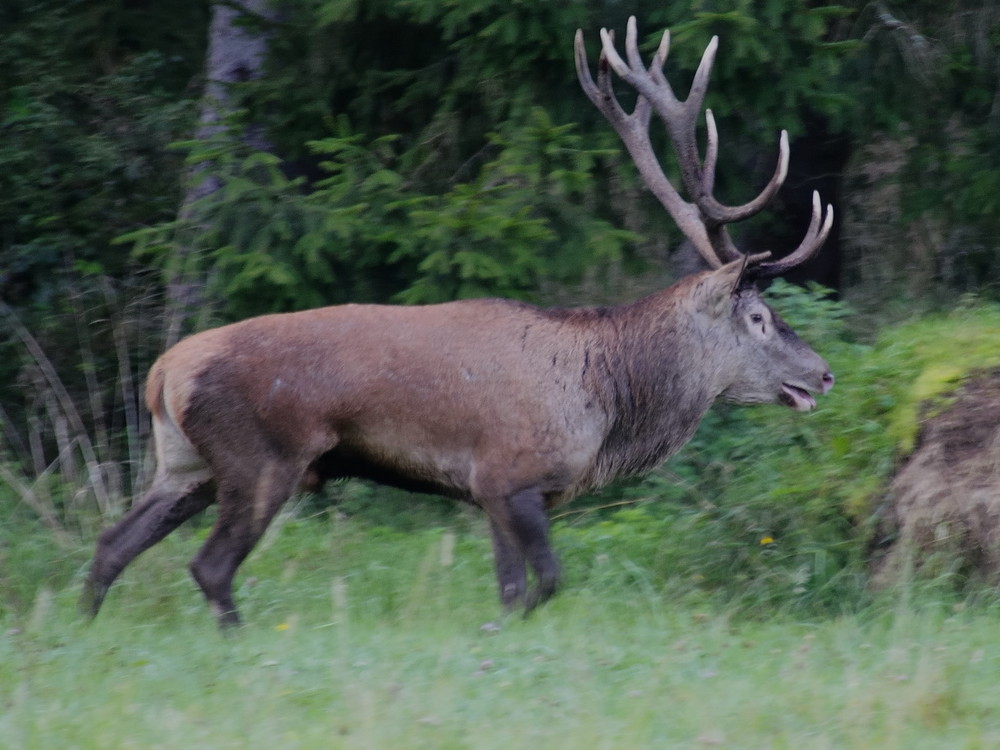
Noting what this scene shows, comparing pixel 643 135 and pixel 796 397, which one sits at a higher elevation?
pixel 643 135

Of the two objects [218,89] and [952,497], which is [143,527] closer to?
[952,497]

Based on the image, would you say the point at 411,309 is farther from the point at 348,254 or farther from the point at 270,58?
the point at 270,58

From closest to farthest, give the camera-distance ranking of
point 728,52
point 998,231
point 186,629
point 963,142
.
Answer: point 186,629
point 728,52
point 963,142
point 998,231

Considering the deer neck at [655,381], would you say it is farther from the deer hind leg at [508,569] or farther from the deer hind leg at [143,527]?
the deer hind leg at [143,527]

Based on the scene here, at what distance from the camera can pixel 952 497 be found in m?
6.65

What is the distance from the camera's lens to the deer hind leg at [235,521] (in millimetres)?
6504

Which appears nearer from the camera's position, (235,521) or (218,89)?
(235,521)

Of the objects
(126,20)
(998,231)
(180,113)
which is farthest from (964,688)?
(126,20)

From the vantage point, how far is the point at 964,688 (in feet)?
15.4

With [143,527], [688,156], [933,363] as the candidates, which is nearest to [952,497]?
[933,363]

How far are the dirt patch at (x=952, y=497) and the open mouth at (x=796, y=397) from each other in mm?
670

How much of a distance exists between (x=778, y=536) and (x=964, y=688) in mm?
2647

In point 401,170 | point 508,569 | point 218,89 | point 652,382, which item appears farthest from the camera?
point 218,89

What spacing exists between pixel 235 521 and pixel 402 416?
0.93 metres
